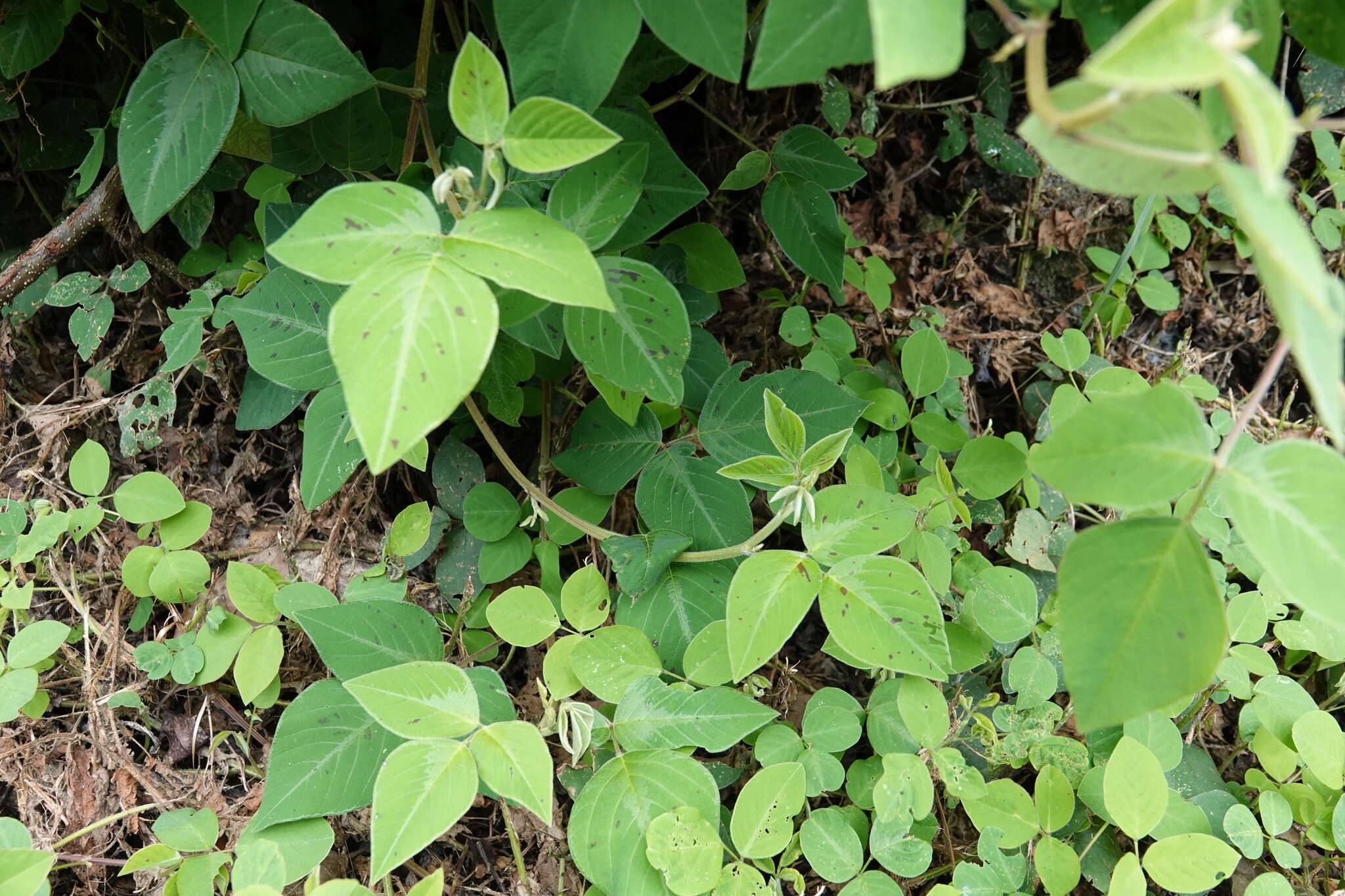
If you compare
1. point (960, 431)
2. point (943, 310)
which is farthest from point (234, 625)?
point (943, 310)

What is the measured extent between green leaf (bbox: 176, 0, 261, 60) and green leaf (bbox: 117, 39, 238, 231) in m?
0.06

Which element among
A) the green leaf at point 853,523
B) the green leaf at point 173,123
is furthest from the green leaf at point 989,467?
the green leaf at point 173,123

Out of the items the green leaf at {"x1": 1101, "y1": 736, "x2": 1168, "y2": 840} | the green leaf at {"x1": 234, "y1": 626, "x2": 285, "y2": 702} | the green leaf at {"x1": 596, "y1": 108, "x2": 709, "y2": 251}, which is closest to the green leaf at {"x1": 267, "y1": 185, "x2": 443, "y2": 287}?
the green leaf at {"x1": 596, "y1": 108, "x2": 709, "y2": 251}

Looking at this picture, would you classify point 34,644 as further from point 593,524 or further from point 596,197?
point 596,197

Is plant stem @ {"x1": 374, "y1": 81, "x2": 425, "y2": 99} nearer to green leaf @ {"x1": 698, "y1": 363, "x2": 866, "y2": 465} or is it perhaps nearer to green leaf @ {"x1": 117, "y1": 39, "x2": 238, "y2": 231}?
green leaf @ {"x1": 117, "y1": 39, "x2": 238, "y2": 231}

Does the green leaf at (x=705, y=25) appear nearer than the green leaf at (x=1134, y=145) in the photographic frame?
No

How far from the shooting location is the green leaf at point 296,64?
99 centimetres

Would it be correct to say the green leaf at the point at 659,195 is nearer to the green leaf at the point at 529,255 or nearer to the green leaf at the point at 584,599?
the green leaf at the point at 529,255

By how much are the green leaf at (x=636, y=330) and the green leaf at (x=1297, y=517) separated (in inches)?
24.4

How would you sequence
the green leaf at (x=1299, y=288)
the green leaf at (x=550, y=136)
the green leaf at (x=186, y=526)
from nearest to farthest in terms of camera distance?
the green leaf at (x=1299, y=288), the green leaf at (x=550, y=136), the green leaf at (x=186, y=526)

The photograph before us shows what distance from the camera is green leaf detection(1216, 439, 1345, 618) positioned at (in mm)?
592

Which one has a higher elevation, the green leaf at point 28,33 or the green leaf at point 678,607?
the green leaf at point 28,33

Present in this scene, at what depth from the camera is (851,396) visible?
1277mm

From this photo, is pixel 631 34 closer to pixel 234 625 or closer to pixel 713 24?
pixel 713 24
